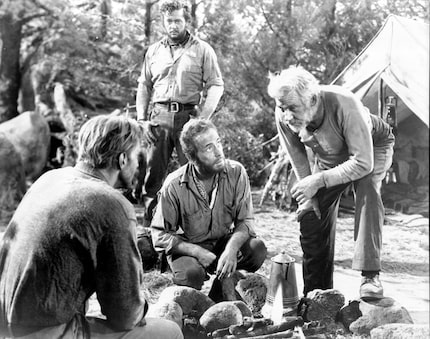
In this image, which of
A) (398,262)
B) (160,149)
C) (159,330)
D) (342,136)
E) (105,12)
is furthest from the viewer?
(105,12)

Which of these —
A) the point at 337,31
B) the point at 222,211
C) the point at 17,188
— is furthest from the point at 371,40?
the point at 17,188

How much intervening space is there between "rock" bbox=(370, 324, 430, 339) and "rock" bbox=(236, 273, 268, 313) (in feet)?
2.24

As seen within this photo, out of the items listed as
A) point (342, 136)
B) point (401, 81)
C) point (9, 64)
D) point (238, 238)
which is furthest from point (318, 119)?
point (9, 64)

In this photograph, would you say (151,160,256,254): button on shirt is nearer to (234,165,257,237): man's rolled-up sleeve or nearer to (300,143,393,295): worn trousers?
(234,165,257,237): man's rolled-up sleeve

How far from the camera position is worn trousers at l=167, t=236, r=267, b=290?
323 cm

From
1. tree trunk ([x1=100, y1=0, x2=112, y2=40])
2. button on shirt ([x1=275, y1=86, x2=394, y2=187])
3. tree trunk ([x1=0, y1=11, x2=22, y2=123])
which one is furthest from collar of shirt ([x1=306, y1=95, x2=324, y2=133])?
tree trunk ([x1=0, y1=11, x2=22, y2=123])

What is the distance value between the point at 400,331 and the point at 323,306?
478 millimetres

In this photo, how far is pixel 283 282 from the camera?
3012mm

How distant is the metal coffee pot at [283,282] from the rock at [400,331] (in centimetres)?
44

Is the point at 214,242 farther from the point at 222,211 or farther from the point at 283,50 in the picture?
the point at 283,50

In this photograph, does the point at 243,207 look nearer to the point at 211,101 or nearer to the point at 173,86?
the point at 211,101

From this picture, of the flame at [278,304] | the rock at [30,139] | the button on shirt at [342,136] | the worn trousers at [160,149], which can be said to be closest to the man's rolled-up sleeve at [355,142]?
the button on shirt at [342,136]

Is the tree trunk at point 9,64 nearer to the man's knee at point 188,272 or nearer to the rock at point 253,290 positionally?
the man's knee at point 188,272

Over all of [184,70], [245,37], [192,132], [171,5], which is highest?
[171,5]
